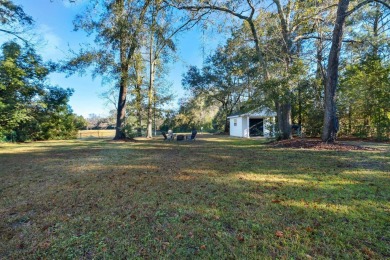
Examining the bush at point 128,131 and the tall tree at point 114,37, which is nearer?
the tall tree at point 114,37

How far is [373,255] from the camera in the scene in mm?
1897

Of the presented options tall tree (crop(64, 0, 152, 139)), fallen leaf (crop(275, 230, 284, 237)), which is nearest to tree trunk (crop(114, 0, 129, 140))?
tall tree (crop(64, 0, 152, 139))

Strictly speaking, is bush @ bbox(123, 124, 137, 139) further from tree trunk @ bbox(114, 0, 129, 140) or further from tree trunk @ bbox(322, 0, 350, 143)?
tree trunk @ bbox(322, 0, 350, 143)

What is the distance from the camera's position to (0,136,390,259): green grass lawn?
206cm

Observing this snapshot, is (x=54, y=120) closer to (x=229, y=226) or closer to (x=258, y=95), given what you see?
(x=258, y=95)

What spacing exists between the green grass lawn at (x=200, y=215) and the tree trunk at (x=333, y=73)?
4.96 m

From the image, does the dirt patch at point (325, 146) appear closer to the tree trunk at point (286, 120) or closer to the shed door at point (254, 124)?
the tree trunk at point (286, 120)

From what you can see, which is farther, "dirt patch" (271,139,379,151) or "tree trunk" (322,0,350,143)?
"tree trunk" (322,0,350,143)

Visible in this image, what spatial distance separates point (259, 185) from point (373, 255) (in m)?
2.20

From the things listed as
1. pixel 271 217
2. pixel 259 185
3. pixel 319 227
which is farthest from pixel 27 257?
pixel 259 185

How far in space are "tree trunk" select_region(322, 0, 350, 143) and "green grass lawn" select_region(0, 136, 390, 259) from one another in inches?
195

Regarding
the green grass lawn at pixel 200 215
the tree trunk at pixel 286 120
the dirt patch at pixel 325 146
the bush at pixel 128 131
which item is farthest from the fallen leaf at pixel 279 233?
the bush at pixel 128 131

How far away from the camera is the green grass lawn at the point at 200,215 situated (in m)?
2.06

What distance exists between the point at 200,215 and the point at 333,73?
9.46 metres
